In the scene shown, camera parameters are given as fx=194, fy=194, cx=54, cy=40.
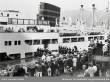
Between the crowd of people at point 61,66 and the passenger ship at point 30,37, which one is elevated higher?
the passenger ship at point 30,37

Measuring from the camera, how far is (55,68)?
3279mm

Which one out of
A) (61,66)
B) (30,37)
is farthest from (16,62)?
(61,66)

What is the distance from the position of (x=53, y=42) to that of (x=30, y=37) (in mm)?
423

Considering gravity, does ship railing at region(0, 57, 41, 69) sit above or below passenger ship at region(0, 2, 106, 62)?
below

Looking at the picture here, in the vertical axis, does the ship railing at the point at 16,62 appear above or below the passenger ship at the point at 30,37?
below

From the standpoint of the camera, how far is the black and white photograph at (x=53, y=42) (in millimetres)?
3139

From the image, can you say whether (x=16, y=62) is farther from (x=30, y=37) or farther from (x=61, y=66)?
(x=61, y=66)

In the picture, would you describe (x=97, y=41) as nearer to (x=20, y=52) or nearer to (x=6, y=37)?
(x=20, y=52)

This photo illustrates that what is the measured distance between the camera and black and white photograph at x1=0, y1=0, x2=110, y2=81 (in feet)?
10.3

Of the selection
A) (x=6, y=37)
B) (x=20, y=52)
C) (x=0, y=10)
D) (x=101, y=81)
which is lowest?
(x=101, y=81)

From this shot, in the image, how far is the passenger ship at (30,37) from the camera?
3.18 meters

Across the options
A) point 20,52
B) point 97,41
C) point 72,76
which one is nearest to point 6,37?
point 20,52

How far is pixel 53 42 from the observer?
3.46 m

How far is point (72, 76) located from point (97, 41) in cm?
92
